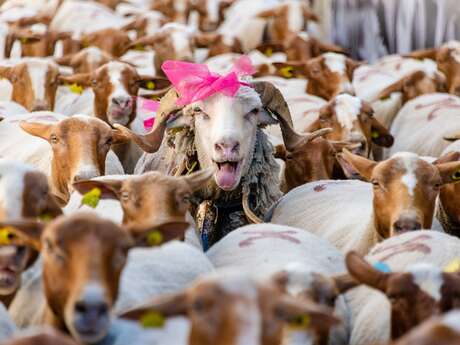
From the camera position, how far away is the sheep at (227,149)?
7.89 meters

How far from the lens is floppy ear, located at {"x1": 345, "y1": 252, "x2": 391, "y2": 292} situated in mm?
5879

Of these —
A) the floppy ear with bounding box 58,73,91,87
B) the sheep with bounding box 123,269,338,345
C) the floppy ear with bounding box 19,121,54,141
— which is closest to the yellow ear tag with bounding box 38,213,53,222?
the sheep with bounding box 123,269,338,345

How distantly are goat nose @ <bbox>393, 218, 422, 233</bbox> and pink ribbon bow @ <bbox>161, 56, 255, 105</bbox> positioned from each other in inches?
50.3

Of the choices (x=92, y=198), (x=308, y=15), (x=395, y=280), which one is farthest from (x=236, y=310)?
(x=308, y=15)

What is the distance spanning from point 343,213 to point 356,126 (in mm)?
1861

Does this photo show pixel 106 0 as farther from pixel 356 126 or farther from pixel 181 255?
pixel 181 255

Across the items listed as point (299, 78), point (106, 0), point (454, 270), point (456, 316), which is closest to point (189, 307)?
point (456, 316)

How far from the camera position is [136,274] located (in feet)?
20.9

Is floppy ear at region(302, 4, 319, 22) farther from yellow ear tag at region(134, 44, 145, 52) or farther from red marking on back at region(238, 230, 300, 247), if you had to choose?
red marking on back at region(238, 230, 300, 247)

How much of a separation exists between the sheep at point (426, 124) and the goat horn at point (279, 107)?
209cm

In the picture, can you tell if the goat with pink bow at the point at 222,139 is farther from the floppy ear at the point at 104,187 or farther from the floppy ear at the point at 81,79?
the floppy ear at the point at 81,79

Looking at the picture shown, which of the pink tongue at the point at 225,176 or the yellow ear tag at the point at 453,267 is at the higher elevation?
the yellow ear tag at the point at 453,267

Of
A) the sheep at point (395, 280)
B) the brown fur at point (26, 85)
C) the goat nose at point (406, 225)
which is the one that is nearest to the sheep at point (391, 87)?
the brown fur at point (26, 85)

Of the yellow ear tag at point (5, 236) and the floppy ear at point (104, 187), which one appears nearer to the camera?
the yellow ear tag at point (5, 236)
